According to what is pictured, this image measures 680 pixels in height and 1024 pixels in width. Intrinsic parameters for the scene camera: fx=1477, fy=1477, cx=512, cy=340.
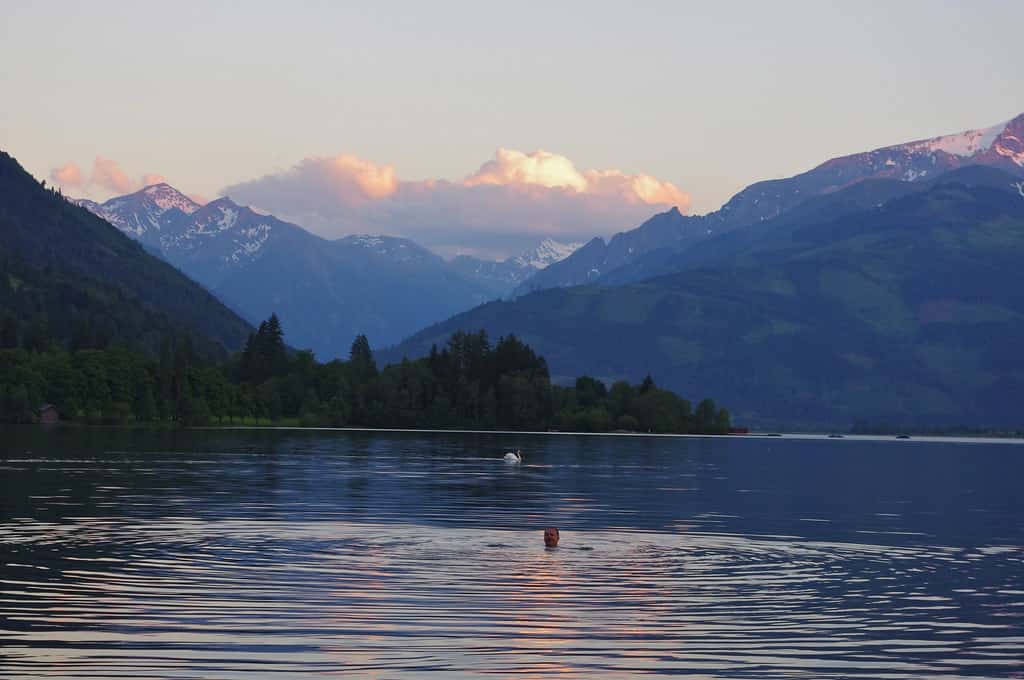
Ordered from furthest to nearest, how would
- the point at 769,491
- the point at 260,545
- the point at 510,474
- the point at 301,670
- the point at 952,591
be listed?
the point at 510,474 → the point at 769,491 → the point at 260,545 → the point at 952,591 → the point at 301,670

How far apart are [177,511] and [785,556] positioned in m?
39.3

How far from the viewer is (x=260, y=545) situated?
72.1 meters

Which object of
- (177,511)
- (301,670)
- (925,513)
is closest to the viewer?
(301,670)

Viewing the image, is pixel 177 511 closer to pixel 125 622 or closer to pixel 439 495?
pixel 439 495

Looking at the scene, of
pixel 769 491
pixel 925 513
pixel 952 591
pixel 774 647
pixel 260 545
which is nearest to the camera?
pixel 774 647

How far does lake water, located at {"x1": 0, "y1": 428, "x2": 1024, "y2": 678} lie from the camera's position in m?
41.5

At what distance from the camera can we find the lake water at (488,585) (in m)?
41.5

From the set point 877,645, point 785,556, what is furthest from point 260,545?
point 877,645

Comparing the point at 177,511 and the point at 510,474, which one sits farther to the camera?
the point at 510,474

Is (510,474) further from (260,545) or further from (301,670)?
(301,670)

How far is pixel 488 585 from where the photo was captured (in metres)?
57.9

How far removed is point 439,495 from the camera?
116 metres

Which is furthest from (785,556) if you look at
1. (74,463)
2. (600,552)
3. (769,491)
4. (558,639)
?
(74,463)

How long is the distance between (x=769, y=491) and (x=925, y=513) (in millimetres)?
31072
